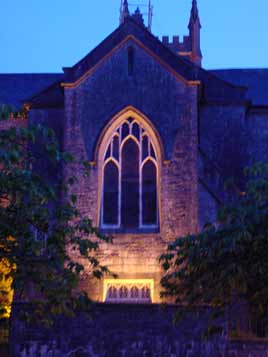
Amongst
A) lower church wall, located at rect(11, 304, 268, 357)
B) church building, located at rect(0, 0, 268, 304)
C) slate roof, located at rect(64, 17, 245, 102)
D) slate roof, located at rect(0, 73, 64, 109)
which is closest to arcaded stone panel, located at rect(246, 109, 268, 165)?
church building, located at rect(0, 0, 268, 304)

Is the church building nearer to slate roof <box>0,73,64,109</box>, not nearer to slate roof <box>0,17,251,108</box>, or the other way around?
slate roof <box>0,17,251,108</box>

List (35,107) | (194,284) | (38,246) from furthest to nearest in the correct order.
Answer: (35,107) → (194,284) → (38,246)

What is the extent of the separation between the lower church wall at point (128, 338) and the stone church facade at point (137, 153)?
1313mm

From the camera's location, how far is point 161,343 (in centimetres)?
2447

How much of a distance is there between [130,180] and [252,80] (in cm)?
1237

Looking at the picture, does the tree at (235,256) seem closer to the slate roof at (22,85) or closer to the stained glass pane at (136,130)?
the stained glass pane at (136,130)

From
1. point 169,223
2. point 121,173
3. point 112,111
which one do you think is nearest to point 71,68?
point 112,111

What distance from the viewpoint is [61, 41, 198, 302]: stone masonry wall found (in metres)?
26.7

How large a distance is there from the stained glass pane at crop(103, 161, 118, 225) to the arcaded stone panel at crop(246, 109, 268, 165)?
733 centimetres

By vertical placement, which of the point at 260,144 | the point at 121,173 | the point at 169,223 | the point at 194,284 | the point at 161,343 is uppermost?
the point at 260,144

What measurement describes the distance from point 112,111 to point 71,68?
8.06ft

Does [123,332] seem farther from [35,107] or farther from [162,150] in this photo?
[35,107]

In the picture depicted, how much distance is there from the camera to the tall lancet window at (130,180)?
27.5 m

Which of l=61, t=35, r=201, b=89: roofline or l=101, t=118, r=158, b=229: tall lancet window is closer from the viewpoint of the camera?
l=101, t=118, r=158, b=229: tall lancet window
